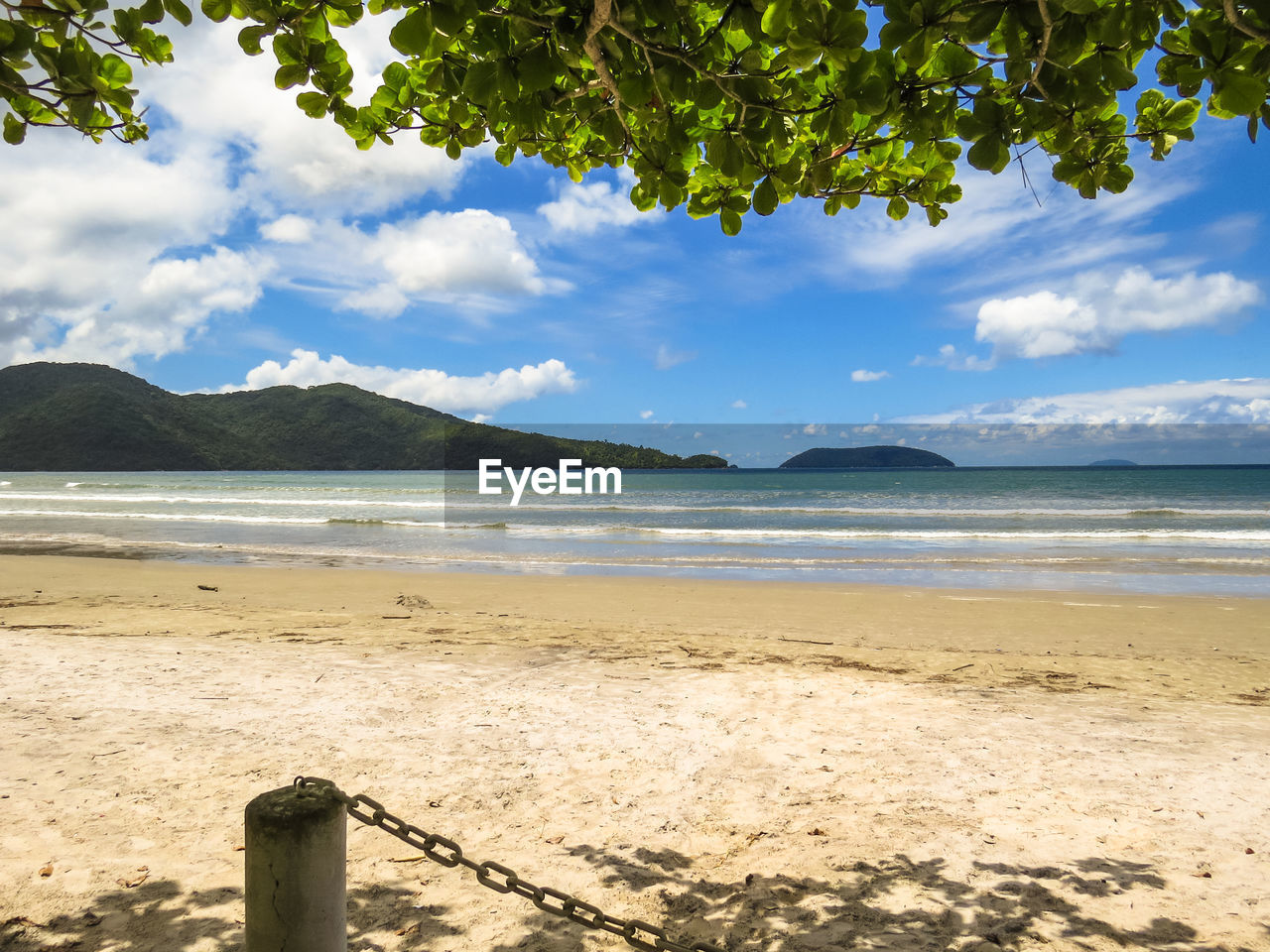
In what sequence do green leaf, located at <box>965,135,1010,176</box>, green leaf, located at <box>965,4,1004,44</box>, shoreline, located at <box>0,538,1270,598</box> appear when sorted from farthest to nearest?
shoreline, located at <box>0,538,1270,598</box>
green leaf, located at <box>965,135,1010,176</box>
green leaf, located at <box>965,4,1004,44</box>

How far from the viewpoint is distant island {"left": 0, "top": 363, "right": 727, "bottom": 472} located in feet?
335

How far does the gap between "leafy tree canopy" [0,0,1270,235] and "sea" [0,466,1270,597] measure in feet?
40.4

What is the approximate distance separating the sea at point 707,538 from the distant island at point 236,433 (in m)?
56.7

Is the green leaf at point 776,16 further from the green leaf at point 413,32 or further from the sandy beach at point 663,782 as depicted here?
the sandy beach at point 663,782

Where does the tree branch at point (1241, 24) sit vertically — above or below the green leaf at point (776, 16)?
below

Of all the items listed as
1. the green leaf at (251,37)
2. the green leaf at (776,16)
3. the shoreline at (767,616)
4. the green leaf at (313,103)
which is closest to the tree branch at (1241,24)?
the green leaf at (776,16)

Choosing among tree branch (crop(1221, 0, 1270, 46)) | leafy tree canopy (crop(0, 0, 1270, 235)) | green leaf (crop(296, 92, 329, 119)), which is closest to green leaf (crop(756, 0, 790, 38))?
leafy tree canopy (crop(0, 0, 1270, 235))

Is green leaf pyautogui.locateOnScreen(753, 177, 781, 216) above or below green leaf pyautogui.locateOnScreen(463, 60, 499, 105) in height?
below

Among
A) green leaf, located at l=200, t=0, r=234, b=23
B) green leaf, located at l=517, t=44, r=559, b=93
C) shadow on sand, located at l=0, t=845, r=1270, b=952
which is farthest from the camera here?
shadow on sand, located at l=0, t=845, r=1270, b=952

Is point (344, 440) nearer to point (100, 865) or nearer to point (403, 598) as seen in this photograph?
point (403, 598)

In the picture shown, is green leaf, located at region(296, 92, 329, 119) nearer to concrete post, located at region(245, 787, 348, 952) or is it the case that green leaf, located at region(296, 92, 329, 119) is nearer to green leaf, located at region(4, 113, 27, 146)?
green leaf, located at region(4, 113, 27, 146)

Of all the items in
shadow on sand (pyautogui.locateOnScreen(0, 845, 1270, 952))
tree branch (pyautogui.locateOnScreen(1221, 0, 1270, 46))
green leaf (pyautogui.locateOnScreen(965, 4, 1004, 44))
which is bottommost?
shadow on sand (pyautogui.locateOnScreen(0, 845, 1270, 952))

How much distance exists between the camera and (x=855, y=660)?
23.6ft

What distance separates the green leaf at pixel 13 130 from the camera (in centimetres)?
235
